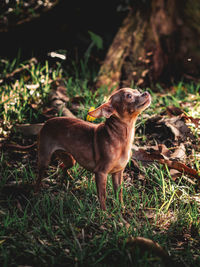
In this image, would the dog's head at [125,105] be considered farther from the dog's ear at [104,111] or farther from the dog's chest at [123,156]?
the dog's chest at [123,156]

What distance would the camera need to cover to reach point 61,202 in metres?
3.22

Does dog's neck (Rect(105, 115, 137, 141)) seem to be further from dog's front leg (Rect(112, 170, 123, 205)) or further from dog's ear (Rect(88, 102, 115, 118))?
dog's front leg (Rect(112, 170, 123, 205))

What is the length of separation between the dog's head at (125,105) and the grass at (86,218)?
0.83 m

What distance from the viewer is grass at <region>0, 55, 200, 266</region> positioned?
2723 millimetres

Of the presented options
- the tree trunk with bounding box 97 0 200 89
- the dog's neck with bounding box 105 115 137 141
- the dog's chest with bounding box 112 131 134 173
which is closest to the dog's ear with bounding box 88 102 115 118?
the dog's neck with bounding box 105 115 137 141

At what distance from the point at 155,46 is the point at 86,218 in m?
4.04

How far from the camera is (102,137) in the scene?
3.15 meters

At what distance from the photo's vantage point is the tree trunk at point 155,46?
235 inches

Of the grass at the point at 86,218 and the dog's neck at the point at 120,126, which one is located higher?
the dog's neck at the point at 120,126

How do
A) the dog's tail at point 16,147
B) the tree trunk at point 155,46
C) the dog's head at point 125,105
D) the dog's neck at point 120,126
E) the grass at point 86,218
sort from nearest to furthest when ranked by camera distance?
the grass at point 86,218, the dog's head at point 125,105, the dog's neck at point 120,126, the dog's tail at point 16,147, the tree trunk at point 155,46

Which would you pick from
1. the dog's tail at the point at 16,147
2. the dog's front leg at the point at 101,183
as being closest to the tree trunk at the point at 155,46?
the dog's tail at the point at 16,147

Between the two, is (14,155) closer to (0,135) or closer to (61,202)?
(0,135)

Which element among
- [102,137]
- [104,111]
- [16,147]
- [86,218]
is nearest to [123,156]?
[102,137]

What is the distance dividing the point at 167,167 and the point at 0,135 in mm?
2099
